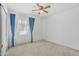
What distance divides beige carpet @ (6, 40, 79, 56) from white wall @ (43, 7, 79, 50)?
0.07 metres

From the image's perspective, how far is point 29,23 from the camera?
135cm

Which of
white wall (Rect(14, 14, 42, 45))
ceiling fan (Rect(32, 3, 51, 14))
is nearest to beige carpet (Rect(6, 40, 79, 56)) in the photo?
white wall (Rect(14, 14, 42, 45))

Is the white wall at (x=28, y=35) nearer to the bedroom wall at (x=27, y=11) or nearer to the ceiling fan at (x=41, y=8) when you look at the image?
the bedroom wall at (x=27, y=11)

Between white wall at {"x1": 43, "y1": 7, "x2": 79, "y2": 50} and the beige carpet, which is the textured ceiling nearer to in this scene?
white wall at {"x1": 43, "y1": 7, "x2": 79, "y2": 50}

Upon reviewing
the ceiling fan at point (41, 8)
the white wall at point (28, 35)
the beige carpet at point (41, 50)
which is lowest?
the beige carpet at point (41, 50)

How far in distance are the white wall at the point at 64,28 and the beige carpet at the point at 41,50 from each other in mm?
72

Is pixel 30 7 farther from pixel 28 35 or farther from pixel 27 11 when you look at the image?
pixel 28 35

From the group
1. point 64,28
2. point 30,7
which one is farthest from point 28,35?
point 64,28

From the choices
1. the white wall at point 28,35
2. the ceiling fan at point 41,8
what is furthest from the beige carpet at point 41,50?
the ceiling fan at point 41,8

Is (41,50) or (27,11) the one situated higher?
(27,11)

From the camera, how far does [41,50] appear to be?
1.33 m

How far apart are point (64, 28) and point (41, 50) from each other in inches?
17.7

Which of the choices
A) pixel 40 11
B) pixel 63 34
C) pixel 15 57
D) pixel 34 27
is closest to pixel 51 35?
pixel 63 34

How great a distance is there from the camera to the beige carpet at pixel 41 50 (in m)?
1.29
